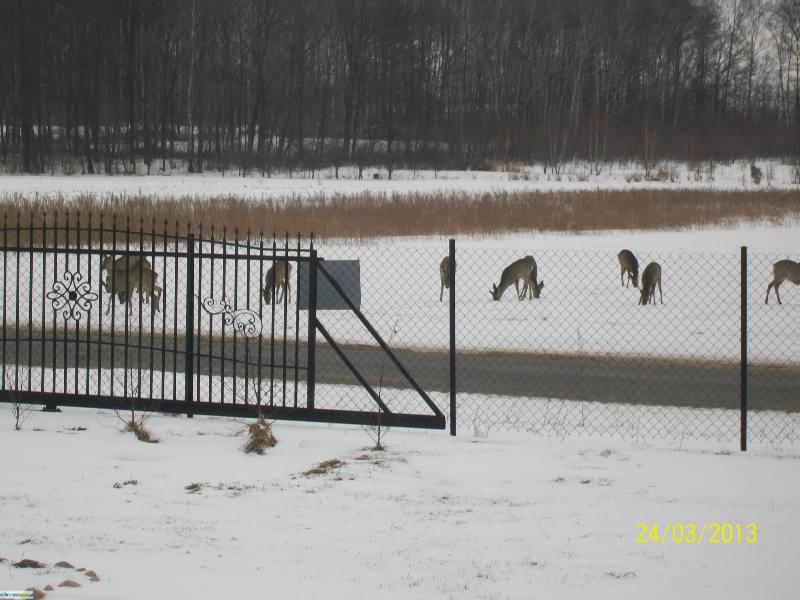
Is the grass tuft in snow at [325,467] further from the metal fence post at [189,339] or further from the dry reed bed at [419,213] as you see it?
the dry reed bed at [419,213]

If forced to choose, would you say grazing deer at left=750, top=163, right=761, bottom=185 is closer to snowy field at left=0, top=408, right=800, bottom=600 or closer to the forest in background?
the forest in background

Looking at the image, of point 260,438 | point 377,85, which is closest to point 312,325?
point 260,438

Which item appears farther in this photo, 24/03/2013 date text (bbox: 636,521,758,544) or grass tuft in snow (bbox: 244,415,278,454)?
grass tuft in snow (bbox: 244,415,278,454)

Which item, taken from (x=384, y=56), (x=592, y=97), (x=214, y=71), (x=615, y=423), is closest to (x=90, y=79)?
(x=214, y=71)

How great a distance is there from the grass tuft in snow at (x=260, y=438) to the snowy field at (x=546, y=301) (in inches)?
87.9

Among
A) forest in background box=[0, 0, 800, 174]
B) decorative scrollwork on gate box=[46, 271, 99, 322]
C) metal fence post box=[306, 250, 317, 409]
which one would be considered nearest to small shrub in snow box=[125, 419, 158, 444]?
decorative scrollwork on gate box=[46, 271, 99, 322]

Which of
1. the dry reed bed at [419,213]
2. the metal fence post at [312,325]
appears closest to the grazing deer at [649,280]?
the dry reed bed at [419,213]

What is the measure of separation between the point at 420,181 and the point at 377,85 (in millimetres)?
22499

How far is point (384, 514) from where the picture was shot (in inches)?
297

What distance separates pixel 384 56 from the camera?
70.5 m

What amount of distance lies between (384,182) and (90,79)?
22.7 m

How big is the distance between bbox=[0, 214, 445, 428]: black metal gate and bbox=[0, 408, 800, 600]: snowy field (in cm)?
34

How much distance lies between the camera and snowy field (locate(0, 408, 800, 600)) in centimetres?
632

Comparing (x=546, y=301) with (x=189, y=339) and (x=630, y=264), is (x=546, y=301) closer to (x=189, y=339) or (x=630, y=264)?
(x=630, y=264)
